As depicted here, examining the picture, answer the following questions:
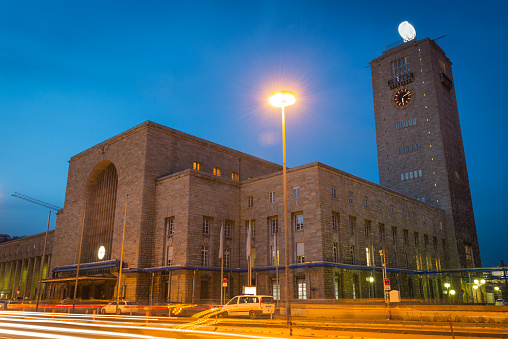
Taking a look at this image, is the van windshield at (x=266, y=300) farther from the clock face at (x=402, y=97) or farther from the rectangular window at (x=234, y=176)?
the clock face at (x=402, y=97)

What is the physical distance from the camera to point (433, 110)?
72562 mm

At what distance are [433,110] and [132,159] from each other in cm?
5083

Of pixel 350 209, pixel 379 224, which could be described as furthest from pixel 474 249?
pixel 350 209

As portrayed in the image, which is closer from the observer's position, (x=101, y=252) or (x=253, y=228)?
(x=253, y=228)

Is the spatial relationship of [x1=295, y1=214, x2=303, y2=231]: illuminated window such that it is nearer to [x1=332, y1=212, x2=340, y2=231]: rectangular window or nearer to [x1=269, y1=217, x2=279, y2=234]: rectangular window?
[x1=269, y1=217, x2=279, y2=234]: rectangular window

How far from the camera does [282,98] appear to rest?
21312mm

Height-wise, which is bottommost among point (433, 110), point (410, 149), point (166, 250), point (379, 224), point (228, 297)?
point (228, 297)

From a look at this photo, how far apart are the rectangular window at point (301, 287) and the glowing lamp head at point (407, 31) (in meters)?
58.2

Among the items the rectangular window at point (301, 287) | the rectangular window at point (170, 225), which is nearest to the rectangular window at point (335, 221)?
the rectangular window at point (301, 287)

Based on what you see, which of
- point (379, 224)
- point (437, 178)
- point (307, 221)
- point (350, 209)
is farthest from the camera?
point (437, 178)

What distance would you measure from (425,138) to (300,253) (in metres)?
39.8

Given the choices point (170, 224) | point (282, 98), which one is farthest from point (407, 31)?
point (282, 98)

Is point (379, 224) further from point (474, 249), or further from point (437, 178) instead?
point (474, 249)

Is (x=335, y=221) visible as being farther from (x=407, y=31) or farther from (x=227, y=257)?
(x=407, y=31)
